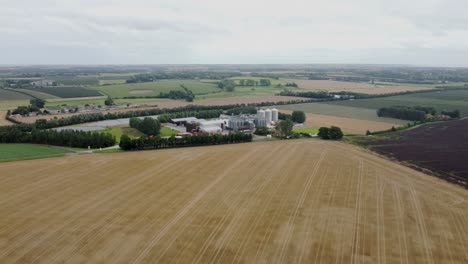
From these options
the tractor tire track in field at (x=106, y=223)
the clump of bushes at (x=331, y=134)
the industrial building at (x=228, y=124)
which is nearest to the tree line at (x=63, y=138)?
the industrial building at (x=228, y=124)

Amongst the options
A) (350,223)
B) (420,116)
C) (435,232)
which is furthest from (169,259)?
(420,116)

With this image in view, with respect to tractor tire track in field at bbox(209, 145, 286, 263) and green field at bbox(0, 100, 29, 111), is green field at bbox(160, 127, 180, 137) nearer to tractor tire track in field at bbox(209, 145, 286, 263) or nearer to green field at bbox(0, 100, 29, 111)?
tractor tire track in field at bbox(209, 145, 286, 263)

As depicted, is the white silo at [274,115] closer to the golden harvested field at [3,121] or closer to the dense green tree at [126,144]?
the dense green tree at [126,144]

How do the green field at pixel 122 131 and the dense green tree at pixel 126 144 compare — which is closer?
the dense green tree at pixel 126 144

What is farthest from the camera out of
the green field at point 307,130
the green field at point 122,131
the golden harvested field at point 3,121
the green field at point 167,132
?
the golden harvested field at point 3,121

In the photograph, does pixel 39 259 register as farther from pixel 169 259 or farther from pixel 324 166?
pixel 324 166

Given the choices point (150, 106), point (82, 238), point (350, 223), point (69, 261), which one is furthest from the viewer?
point (150, 106)
